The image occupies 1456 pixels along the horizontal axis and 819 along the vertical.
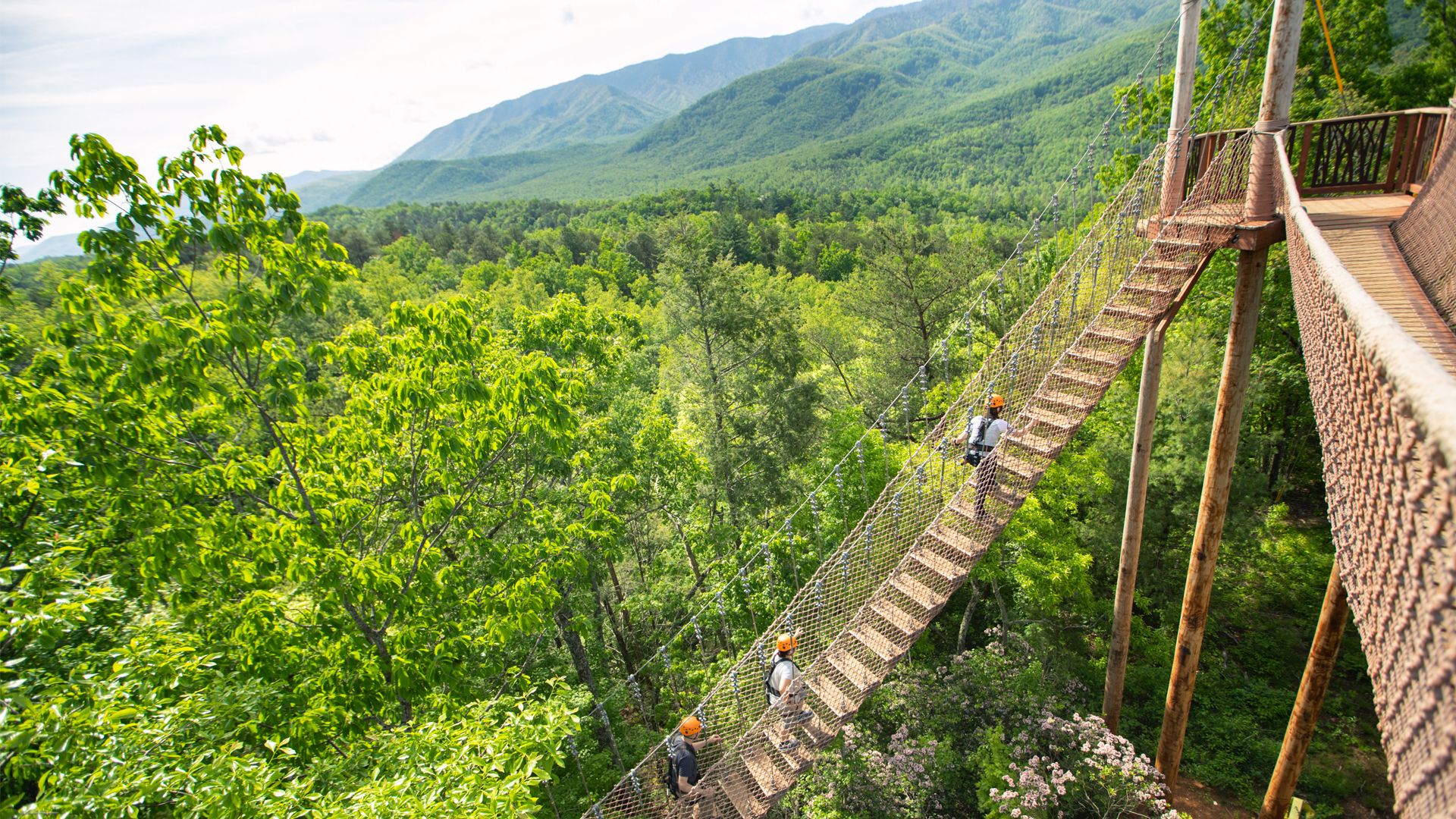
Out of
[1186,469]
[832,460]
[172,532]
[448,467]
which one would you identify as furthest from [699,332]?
[172,532]

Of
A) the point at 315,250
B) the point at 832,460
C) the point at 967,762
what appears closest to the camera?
the point at 315,250

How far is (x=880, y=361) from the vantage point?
15.8m

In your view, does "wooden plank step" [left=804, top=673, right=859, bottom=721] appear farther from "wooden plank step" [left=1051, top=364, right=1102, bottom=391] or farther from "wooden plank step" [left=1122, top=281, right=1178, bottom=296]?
"wooden plank step" [left=1122, top=281, right=1178, bottom=296]

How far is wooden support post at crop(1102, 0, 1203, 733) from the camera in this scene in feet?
19.4

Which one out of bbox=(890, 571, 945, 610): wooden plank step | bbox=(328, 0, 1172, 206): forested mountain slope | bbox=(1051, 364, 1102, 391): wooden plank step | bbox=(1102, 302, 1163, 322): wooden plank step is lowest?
bbox=(890, 571, 945, 610): wooden plank step

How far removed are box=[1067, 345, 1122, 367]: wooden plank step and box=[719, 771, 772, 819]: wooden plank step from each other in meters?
4.90

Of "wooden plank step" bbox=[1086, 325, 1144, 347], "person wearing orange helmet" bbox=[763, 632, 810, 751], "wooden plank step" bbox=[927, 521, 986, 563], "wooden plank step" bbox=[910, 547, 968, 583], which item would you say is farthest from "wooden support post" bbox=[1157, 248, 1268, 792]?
"person wearing orange helmet" bbox=[763, 632, 810, 751]

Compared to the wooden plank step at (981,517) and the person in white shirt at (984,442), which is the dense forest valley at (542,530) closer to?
the wooden plank step at (981,517)

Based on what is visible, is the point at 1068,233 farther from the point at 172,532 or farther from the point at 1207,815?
the point at 172,532

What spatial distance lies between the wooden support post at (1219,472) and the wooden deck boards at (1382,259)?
571 mm

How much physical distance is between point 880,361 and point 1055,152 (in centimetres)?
10183

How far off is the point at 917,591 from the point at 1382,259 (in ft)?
13.2

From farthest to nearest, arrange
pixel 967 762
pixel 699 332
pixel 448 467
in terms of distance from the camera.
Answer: pixel 699 332, pixel 967 762, pixel 448 467

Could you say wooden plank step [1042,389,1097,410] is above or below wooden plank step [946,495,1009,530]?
above
